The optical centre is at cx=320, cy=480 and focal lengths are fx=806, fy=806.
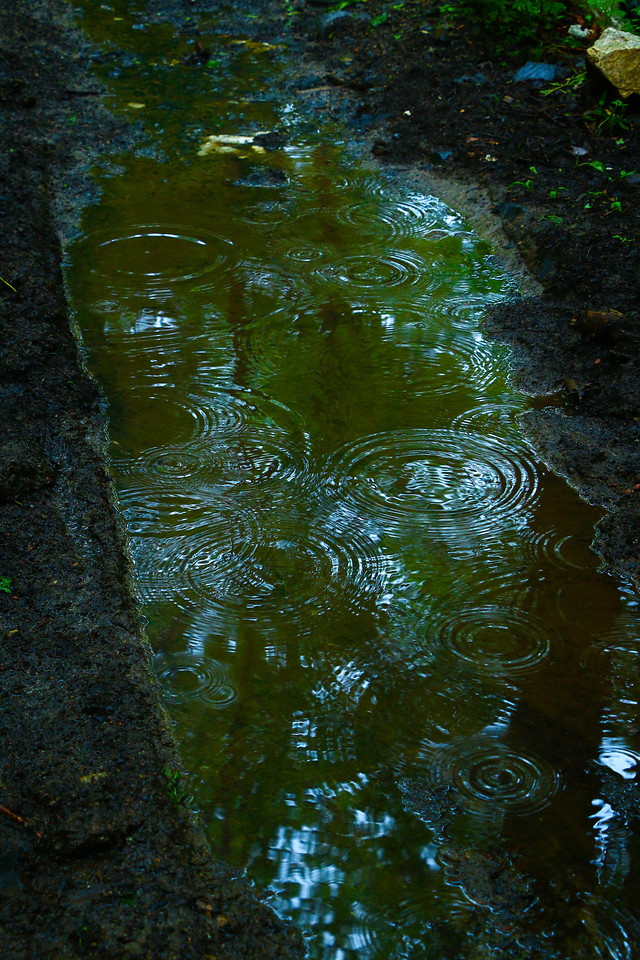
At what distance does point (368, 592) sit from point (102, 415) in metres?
1.63

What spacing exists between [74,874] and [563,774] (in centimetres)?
135

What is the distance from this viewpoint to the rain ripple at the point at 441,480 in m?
3.21

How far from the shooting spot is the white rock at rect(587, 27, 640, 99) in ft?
19.2

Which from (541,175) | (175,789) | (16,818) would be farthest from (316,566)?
(541,175)

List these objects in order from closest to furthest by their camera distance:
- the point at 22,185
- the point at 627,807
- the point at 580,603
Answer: the point at 627,807 < the point at 580,603 < the point at 22,185

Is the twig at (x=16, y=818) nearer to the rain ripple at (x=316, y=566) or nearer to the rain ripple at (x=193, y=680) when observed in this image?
the rain ripple at (x=193, y=680)

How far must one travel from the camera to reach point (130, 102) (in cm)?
744

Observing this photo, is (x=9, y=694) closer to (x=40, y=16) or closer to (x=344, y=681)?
(x=344, y=681)

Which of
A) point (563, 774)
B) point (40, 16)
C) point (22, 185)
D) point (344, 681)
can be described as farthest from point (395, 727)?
point (40, 16)

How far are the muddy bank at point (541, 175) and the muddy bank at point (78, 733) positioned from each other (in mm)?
1780

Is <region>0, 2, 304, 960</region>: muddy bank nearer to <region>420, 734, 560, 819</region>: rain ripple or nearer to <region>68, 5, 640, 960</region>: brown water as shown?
<region>68, 5, 640, 960</region>: brown water

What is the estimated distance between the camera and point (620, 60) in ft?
19.4

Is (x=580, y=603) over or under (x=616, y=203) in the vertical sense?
under

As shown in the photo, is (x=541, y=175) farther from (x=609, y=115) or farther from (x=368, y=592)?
(x=368, y=592)
